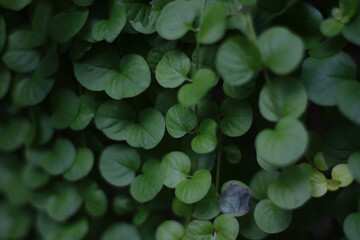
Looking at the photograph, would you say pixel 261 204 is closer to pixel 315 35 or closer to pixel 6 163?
pixel 315 35

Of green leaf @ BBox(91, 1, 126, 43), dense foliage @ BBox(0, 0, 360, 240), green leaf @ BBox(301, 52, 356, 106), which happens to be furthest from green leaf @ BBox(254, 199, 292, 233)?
green leaf @ BBox(91, 1, 126, 43)

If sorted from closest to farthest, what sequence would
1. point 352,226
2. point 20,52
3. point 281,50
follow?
1. point 281,50
2. point 352,226
3. point 20,52

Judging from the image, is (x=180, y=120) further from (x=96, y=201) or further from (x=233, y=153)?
(x=96, y=201)

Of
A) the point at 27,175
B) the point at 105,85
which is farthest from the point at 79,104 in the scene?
the point at 27,175

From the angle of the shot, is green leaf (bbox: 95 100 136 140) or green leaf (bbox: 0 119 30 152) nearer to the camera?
green leaf (bbox: 95 100 136 140)

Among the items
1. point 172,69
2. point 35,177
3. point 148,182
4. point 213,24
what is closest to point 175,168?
point 148,182

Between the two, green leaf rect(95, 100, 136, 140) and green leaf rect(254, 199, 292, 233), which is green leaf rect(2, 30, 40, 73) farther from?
green leaf rect(254, 199, 292, 233)

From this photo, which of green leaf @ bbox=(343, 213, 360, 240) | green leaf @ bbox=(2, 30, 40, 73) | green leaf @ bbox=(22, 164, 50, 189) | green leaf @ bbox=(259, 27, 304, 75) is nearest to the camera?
green leaf @ bbox=(259, 27, 304, 75)
